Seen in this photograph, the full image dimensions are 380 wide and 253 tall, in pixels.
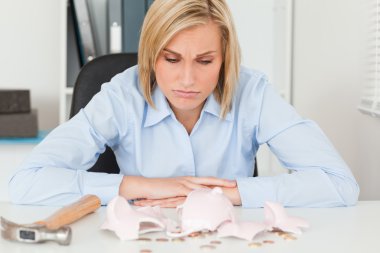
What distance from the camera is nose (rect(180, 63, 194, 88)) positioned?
1469 mm

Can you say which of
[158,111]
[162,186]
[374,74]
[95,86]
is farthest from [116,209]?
[374,74]

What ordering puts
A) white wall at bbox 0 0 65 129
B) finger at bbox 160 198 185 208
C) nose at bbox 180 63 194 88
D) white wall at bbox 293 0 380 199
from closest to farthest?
1. finger at bbox 160 198 185 208
2. nose at bbox 180 63 194 88
3. white wall at bbox 293 0 380 199
4. white wall at bbox 0 0 65 129

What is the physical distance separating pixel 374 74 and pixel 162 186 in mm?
798

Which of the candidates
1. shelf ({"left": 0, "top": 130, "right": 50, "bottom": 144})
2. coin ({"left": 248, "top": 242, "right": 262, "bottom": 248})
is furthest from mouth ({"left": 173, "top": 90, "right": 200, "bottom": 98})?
shelf ({"left": 0, "top": 130, "right": 50, "bottom": 144})

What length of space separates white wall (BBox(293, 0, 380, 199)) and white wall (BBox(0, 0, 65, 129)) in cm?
96

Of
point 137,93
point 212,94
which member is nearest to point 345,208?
point 212,94

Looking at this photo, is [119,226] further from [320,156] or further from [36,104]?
[36,104]

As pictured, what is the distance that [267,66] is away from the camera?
2.73 m

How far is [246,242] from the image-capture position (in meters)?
1.06

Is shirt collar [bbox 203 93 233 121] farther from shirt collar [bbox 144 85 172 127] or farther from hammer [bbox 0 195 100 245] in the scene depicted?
hammer [bbox 0 195 100 245]

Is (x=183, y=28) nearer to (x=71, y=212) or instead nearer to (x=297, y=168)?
(x=297, y=168)

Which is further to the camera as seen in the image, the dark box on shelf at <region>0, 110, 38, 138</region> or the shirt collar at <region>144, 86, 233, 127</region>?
the dark box on shelf at <region>0, 110, 38, 138</region>

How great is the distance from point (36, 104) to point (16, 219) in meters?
1.57

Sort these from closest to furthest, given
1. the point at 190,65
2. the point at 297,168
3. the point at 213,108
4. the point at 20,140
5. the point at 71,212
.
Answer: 1. the point at 71,212
2. the point at 190,65
3. the point at 297,168
4. the point at 213,108
5. the point at 20,140
